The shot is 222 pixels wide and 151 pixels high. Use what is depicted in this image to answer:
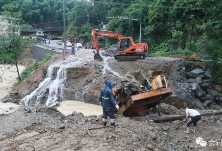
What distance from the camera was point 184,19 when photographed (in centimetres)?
2611

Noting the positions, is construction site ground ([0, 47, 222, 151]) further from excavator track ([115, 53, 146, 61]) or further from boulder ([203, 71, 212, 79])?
excavator track ([115, 53, 146, 61])

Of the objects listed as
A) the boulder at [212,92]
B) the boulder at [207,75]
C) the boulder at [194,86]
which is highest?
the boulder at [207,75]

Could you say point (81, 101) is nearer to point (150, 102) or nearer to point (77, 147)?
point (150, 102)

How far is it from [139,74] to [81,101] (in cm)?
716

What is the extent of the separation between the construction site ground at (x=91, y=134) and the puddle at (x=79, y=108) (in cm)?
411

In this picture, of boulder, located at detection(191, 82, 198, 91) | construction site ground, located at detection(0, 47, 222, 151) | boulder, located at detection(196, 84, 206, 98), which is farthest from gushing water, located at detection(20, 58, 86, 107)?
boulder, located at detection(196, 84, 206, 98)

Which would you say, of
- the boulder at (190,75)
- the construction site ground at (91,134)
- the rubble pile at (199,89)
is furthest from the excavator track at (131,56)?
the construction site ground at (91,134)

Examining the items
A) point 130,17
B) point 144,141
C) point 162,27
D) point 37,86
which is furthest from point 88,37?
point 144,141

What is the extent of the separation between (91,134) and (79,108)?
751 cm

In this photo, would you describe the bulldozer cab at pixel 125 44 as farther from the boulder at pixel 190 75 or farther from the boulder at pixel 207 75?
the boulder at pixel 207 75

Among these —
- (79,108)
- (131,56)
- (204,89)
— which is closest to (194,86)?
(204,89)

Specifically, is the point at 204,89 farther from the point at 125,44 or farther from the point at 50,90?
the point at 50,90

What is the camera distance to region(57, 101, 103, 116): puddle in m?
13.1

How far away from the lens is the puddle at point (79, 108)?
43.0ft
